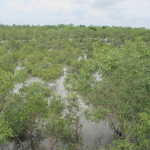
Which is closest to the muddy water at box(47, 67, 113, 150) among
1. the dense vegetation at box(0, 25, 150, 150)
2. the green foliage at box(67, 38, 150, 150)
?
the dense vegetation at box(0, 25, 150, 150)

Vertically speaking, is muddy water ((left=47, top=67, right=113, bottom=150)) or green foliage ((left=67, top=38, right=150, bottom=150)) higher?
green foliage ((left=67, top=38, right=150, bottom=150))

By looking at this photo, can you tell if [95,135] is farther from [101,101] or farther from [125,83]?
[125,83]

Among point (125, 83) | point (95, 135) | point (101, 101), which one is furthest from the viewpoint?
point (95, 135)

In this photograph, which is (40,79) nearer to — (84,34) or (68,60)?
(68,60)

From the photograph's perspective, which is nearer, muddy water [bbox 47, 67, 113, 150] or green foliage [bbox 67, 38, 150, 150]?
green foliage [bbox 67, 38, 150, 150]

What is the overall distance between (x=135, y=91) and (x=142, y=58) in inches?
70.7

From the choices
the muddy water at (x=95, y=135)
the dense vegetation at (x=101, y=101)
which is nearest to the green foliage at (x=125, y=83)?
the dense vegetation at (x=101, y=101)

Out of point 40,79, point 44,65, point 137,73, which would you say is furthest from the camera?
point 44,65

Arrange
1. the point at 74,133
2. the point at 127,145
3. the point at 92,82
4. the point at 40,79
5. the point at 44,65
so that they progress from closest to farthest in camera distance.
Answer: the point at 127,145 < the point at 92,82 < the point at 74,133 < the point at 40,79 < the point at 44,65

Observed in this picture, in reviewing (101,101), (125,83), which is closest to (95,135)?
(101,101)

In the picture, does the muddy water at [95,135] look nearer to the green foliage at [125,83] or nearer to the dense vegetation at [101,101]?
the dense vegetation at [101,101]

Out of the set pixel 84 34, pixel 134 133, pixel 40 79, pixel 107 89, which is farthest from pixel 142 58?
pixel 84 34

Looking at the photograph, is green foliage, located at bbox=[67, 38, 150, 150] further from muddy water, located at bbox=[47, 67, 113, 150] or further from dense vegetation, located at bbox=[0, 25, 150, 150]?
muddy water, located at bbox=[47, 67, 113, 150]

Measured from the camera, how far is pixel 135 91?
1277 cm
